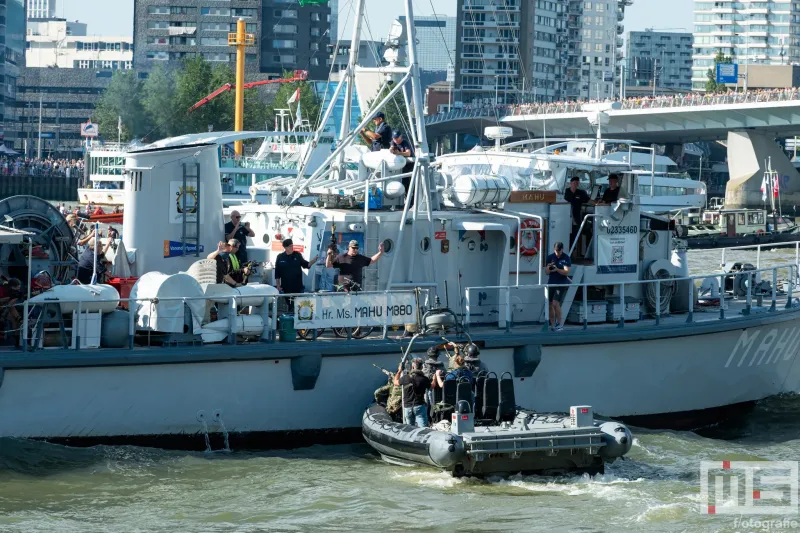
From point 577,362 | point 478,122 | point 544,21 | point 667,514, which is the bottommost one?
point 667,514

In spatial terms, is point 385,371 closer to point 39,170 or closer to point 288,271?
point 288,271

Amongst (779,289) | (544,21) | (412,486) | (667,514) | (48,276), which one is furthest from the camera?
(544,21)

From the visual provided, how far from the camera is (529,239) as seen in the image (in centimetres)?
1836

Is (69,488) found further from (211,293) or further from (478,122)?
(478,122)

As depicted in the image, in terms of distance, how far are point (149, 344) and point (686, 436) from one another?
7.79 metres

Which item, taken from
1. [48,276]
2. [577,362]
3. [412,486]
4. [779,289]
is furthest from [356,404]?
[779,289]

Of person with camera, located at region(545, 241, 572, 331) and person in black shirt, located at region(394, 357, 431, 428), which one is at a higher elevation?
person with camera, located at region(545, 241, 572, 331)

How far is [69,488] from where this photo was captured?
14805 millimetres

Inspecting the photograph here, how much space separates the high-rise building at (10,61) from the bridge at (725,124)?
62.6m

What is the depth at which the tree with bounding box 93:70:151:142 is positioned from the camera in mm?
83188

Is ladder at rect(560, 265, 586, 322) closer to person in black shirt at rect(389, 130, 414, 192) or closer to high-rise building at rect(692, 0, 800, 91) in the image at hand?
person in black shirt at rect(389, 130, 414, 192)

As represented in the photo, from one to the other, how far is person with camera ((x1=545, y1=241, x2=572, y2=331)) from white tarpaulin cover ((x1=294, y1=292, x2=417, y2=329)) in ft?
7.05

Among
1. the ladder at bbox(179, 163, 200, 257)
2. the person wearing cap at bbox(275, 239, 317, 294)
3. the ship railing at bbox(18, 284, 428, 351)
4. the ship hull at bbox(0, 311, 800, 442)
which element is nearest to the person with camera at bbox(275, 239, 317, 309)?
the person wearing cap at bbox(275, 239, 317, 294)

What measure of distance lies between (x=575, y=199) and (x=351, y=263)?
367 cm
